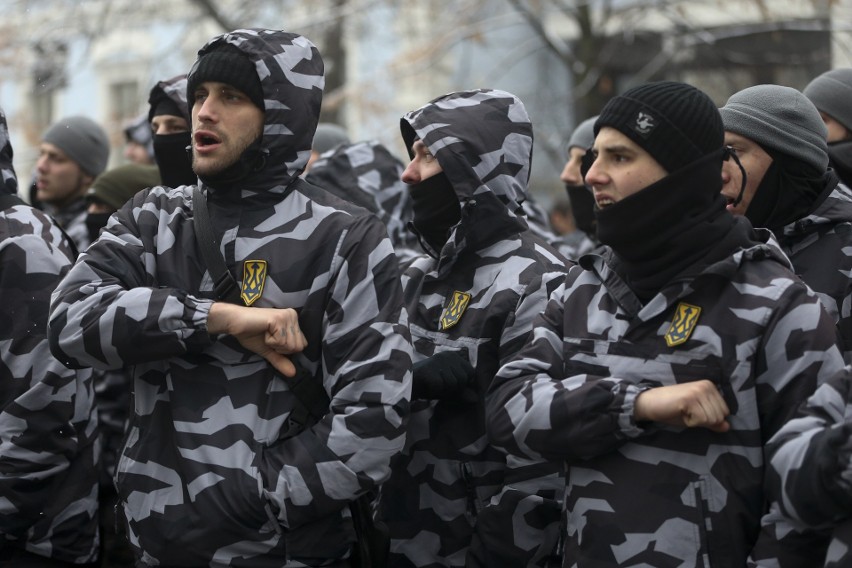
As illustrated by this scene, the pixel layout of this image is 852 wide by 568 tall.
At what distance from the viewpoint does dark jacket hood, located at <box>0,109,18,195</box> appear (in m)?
4.80

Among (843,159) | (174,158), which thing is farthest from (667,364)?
(174,158)

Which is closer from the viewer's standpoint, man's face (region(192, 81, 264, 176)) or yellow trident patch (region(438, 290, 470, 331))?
man's face (region(192, 81, 264, 176))

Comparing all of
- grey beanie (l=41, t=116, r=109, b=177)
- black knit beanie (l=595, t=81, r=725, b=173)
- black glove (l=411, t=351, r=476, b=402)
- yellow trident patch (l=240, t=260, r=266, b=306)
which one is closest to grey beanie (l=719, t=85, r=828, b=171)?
black knit beanie (l=595, t=81, r=725, b=173)

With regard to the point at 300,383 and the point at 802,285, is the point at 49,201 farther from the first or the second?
the point at 802,285

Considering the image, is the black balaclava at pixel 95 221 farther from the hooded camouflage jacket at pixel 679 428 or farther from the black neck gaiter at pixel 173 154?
the hooded camouflage jacket at pixel 679 428

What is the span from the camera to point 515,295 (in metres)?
4.25

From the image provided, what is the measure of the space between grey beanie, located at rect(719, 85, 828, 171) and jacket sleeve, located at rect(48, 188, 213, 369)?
2013 millimetres

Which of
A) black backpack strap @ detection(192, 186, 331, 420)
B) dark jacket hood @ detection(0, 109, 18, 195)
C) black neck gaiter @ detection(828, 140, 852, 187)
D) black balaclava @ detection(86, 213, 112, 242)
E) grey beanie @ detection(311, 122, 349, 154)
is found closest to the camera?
black backpack strap @ detection(192, 186, 331, 420)

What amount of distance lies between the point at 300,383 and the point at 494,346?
82 cm

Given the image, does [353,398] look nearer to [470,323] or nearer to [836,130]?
[470,323]

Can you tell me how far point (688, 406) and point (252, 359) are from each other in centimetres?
132

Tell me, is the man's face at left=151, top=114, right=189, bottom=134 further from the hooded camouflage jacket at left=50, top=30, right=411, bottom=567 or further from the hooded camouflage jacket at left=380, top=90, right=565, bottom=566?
the hooded camouflage jacket at left=50, top=30, right=411, bottom=567

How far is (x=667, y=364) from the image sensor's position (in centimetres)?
339

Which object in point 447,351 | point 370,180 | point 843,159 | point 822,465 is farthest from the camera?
point 370,180
